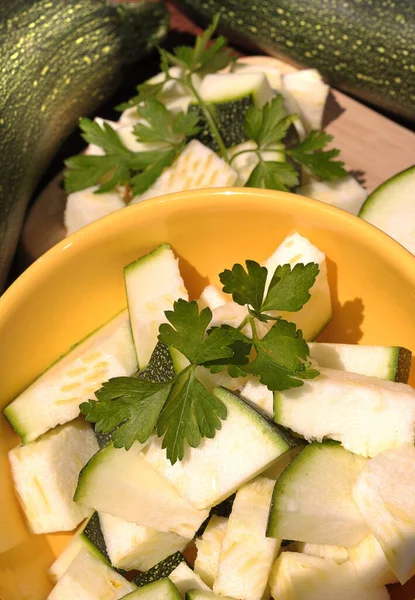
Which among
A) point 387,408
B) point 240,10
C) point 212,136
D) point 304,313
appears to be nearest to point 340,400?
point 387,408

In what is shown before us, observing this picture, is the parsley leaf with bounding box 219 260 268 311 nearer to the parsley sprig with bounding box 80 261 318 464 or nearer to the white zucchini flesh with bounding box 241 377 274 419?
the parsley sprig with bounding box 80 261 318 464

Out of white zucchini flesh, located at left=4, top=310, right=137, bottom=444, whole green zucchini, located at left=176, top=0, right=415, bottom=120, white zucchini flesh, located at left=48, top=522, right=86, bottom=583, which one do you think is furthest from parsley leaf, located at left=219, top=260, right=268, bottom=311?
whole green zucchini, located at left=176, top=0, right=415, bottom=120

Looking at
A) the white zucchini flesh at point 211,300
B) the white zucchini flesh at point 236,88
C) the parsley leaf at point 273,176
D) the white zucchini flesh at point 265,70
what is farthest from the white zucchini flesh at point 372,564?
the white zucchini flesh at point 265,70

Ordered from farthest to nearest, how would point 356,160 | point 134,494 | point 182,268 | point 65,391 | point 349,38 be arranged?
point 349,38 < point 356,160 < point 182,268 < point 65,391 < point 134,494

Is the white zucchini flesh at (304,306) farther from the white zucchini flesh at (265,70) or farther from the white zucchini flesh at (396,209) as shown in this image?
the white zucchini flesh at (265,70)

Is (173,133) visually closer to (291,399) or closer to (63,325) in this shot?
(63,325)

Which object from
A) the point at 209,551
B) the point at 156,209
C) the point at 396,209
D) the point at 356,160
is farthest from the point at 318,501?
the point at 356,160

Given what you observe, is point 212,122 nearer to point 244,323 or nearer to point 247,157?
point 247,157
